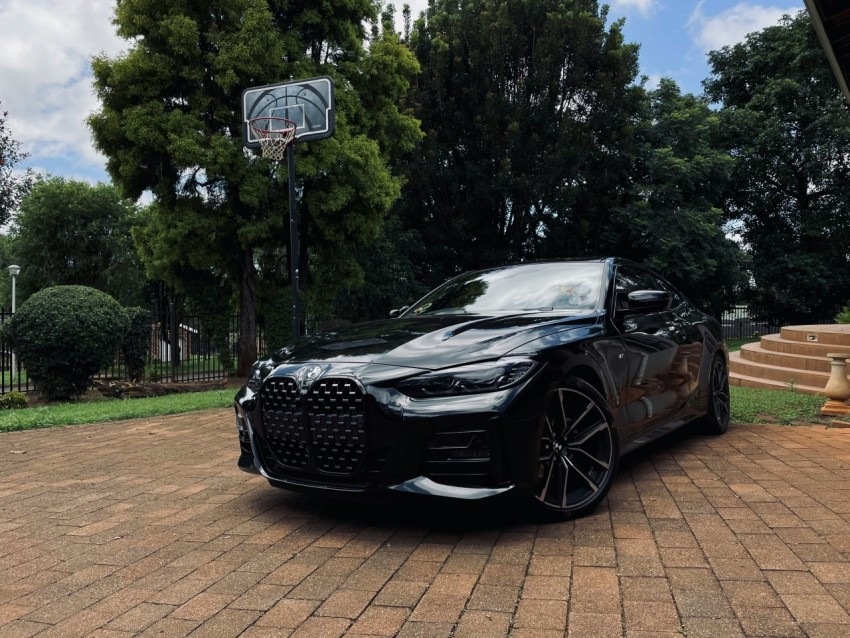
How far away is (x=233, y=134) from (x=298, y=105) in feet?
23.6

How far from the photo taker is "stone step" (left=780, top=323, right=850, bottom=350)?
9.65m

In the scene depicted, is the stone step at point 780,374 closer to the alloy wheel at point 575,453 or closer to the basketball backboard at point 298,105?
the alloy wheel at point 575,453

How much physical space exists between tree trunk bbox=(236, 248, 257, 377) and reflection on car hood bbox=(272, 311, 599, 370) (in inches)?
534

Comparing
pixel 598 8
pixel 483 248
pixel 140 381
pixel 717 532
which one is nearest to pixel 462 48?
pixel 598 8

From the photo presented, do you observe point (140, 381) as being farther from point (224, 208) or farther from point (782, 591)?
point (782, 591)

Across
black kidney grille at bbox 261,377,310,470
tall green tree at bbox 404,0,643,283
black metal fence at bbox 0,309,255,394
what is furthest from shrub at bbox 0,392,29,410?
tall green tree at bbox 404,0,643,283

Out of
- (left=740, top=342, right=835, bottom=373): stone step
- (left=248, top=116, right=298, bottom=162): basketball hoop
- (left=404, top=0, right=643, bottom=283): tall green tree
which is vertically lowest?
(left=740, top=342, right=835, bottom=373): stone step

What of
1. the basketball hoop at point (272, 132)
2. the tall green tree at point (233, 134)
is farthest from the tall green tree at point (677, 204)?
the basketball hoop at point (272, 132)

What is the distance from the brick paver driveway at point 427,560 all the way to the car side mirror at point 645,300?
3.63 feet

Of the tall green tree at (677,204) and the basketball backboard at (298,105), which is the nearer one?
the basketball backboard at (298,105)

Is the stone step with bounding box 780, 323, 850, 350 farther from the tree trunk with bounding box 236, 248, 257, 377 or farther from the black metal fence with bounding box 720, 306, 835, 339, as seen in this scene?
the black metal fence with bounding box 720, 306, 835, 339

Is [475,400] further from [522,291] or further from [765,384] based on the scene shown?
[765,384]

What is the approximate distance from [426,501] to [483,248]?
2161 centimetres

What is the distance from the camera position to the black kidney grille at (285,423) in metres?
3.30
